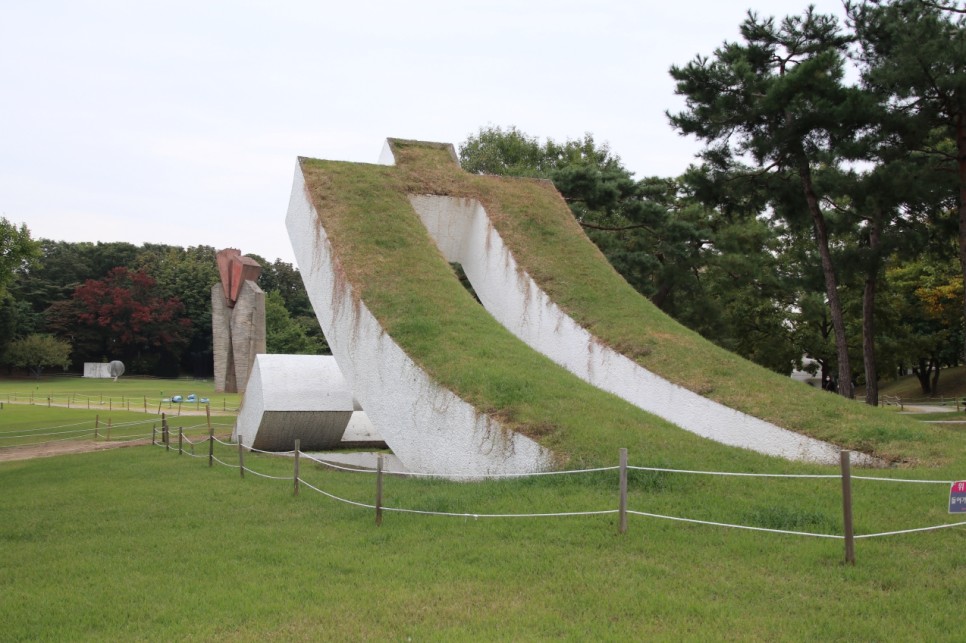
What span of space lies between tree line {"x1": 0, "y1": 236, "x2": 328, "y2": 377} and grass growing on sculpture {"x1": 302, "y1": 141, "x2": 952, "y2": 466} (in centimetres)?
3833

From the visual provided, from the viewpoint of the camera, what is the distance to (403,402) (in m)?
10.2

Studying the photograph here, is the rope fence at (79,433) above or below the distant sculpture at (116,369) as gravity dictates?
below

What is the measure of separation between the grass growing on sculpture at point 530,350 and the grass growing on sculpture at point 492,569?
1123mm

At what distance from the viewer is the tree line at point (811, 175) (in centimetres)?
1516

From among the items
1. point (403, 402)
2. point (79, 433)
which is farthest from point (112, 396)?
point (403, 402)

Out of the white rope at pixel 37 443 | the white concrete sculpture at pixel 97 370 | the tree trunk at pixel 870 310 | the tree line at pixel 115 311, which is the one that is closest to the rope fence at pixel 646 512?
the white rope at pixel 37 443

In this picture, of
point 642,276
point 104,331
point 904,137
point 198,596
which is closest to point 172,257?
point 104,331

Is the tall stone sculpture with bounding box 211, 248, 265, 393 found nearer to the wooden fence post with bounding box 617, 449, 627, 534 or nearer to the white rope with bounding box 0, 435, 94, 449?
the white rope with bounding box 0, 435, 94, 449

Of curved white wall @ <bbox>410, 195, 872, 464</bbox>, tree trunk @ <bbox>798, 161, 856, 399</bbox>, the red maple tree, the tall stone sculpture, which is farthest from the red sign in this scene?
the red maple tree

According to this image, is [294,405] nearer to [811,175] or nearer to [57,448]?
[57,448]

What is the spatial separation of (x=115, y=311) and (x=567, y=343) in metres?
52.5

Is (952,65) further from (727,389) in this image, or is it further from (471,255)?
(471,255)

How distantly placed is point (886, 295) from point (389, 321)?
25.1 metres

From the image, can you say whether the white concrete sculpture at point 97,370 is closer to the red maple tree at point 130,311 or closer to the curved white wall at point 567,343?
the red maple tree at point 130,311
